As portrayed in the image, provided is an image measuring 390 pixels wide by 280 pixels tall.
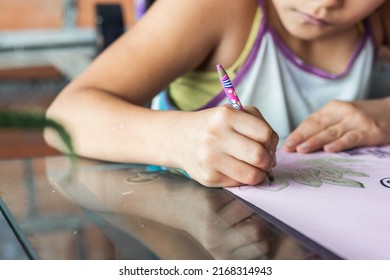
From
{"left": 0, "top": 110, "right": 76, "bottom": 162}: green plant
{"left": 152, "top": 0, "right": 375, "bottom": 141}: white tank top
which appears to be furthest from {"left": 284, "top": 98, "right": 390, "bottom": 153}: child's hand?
{"left": 0, "top": 110, "right": 76, "bottom": 162}: green plant

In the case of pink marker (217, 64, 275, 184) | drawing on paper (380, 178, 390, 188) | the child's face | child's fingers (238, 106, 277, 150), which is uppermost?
the child's face

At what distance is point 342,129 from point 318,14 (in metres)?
0.14

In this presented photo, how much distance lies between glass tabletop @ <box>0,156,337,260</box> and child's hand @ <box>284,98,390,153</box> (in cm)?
17

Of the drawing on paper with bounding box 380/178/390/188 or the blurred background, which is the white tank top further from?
the blurred background

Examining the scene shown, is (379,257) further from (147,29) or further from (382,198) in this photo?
(147,29)

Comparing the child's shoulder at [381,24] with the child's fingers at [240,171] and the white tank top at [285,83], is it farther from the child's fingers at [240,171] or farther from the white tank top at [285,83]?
the child's fingers at [240,171]

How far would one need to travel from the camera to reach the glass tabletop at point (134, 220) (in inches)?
14.3

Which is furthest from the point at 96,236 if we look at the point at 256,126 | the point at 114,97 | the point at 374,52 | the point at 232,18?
the point at 374,52

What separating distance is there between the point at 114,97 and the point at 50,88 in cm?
137

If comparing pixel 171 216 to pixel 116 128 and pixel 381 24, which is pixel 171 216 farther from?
pixel 381 24

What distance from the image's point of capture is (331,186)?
1.67 ft

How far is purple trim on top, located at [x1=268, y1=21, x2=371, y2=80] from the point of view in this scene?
0.83 metres

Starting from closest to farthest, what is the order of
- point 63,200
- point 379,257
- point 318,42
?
point 379,257 → point 63,200 → point 318,42

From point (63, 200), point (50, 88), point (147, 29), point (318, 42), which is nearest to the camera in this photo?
point (63, 200)
